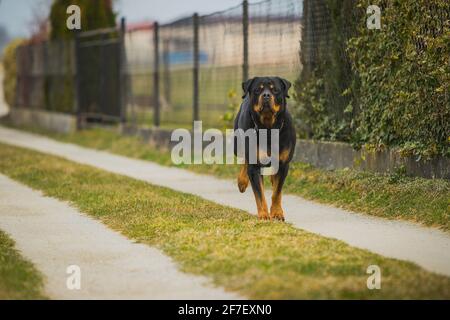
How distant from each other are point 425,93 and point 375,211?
1.39 metres

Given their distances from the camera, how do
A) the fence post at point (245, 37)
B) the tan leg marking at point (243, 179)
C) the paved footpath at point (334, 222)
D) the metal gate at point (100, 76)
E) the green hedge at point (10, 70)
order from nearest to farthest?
the paved footpath at point (334, 222)
the tan leg marking at point (243, 179)
the fence post at point (245, 37)
the metal gate at point (100, 76)
the green hedge at point (10, 70)

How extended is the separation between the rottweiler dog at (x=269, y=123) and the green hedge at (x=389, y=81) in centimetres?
153

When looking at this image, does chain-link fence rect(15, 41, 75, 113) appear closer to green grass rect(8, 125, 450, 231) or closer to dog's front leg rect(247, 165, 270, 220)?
green grass rect(8, 125, 450, 231)

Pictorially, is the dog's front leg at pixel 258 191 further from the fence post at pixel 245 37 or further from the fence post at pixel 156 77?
the fence post at pixel 156 77

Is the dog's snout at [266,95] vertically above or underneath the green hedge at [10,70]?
above

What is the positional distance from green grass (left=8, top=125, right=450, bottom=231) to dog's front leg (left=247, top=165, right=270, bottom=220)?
1.27m

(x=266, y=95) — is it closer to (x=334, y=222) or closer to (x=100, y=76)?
(x=334, y=222)

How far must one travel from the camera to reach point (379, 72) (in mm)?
12352

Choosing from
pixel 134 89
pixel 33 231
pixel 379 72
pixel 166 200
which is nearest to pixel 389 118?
pixel 379 72

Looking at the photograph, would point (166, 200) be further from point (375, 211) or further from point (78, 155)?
point (78, 155)

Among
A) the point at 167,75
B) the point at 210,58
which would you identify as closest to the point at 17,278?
the point at 210,58

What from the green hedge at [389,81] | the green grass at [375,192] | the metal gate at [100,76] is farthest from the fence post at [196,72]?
the metal gate at [100,76]

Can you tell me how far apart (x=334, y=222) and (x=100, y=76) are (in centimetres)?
1604

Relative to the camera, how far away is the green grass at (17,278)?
23.3 feet
